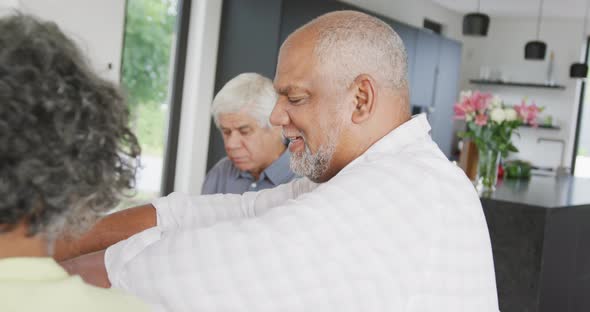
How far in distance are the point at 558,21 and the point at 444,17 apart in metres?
1.61

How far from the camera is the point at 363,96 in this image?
1.30 m

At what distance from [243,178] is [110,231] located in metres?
1.39

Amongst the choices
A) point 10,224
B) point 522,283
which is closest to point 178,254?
point 10,224

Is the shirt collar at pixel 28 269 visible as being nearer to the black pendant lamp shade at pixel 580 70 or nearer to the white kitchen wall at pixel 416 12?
the white kitchen wall at pixel 416 12

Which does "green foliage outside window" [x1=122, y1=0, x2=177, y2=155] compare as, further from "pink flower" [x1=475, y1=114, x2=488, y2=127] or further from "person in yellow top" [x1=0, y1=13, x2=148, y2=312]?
"person in yellow top" [x1=0, y1=13, x2=148, y2=312]

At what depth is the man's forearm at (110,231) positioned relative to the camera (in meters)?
1.27

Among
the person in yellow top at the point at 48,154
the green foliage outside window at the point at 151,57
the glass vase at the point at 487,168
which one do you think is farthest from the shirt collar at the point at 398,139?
the green foliage outside window at the point at 151,57

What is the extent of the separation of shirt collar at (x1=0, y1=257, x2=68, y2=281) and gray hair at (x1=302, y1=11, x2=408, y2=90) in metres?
0.66

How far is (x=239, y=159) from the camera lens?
263cm

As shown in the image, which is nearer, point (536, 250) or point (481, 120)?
point (536, 250)

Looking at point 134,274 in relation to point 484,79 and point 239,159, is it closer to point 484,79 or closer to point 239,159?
point 239,159

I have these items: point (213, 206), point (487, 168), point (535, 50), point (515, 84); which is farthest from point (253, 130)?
point (515, 84)

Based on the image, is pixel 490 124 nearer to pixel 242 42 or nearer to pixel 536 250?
pixel 536 250

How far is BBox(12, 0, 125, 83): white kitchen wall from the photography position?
13.0 ft
